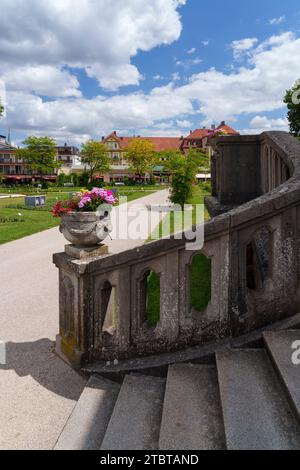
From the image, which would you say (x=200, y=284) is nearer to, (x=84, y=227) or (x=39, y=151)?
(x=84, y=227)

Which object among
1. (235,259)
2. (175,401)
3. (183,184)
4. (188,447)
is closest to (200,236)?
(235,259)

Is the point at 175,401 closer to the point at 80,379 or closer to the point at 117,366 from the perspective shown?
the point at 117,366

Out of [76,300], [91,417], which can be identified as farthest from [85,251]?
[91,417]

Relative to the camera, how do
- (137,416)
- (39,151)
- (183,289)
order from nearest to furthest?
(137,416), (183,289), (39,151)

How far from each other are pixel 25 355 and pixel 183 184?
2002 cm

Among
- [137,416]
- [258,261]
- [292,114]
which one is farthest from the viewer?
[292,114]

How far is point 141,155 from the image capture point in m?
89.1

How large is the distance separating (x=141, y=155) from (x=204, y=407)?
88308mm

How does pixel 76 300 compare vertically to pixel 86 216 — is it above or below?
below

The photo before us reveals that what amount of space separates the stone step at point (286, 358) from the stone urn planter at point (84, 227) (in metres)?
2.10

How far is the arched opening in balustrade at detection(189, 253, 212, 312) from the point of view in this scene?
5.79m

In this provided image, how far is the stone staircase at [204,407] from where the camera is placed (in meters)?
2.60

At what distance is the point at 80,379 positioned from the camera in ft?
13.6
